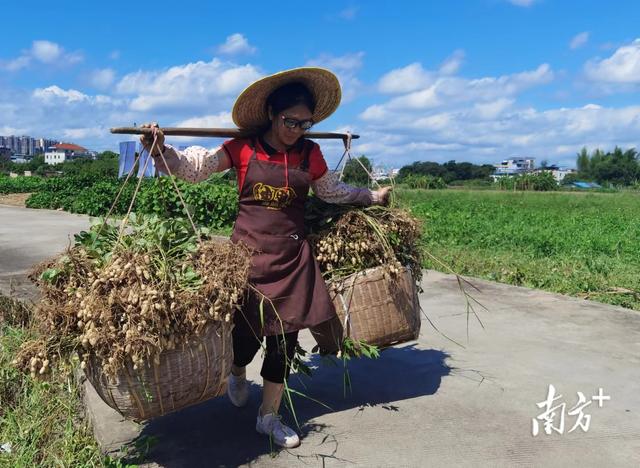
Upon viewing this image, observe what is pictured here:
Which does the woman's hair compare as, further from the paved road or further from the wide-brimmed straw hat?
the paved road

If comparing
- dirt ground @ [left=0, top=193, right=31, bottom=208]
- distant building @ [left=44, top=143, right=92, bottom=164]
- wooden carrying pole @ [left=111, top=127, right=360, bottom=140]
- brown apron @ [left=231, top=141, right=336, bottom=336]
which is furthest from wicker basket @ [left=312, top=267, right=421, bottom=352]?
distant building @ [left=44, top=143, right=92, bottom=164]

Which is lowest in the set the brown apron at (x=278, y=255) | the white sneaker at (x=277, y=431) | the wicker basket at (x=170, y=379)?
the white sneaker at (x=277, y=431)

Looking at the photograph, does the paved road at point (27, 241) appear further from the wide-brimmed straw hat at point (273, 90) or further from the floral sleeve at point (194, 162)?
the wide-brimmed straw hat at point (273, 90)

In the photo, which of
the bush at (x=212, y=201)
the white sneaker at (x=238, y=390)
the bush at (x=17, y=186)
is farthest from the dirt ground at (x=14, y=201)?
the white sneaker at (x=238, y=390)

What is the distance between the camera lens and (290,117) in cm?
292

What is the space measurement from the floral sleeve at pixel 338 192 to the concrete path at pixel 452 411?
3.90 ft

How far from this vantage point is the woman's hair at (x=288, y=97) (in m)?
2.96

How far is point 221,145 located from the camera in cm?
310

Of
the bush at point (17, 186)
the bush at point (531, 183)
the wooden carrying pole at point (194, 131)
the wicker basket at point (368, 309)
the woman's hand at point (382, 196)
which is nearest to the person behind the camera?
the wooden carrying pole at point (194, 131)

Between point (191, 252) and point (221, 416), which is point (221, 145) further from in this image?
point (221, 416)

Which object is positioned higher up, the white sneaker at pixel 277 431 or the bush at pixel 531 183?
the bush at pixel 531 183

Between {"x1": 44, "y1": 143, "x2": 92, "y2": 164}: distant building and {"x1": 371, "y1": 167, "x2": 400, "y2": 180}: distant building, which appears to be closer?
{"x1": 371, "y1": 167, "x2": 400, "y2": 180}: distant building

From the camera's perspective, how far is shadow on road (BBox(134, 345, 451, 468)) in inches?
116

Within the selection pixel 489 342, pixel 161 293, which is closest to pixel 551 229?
pixel 489 342
